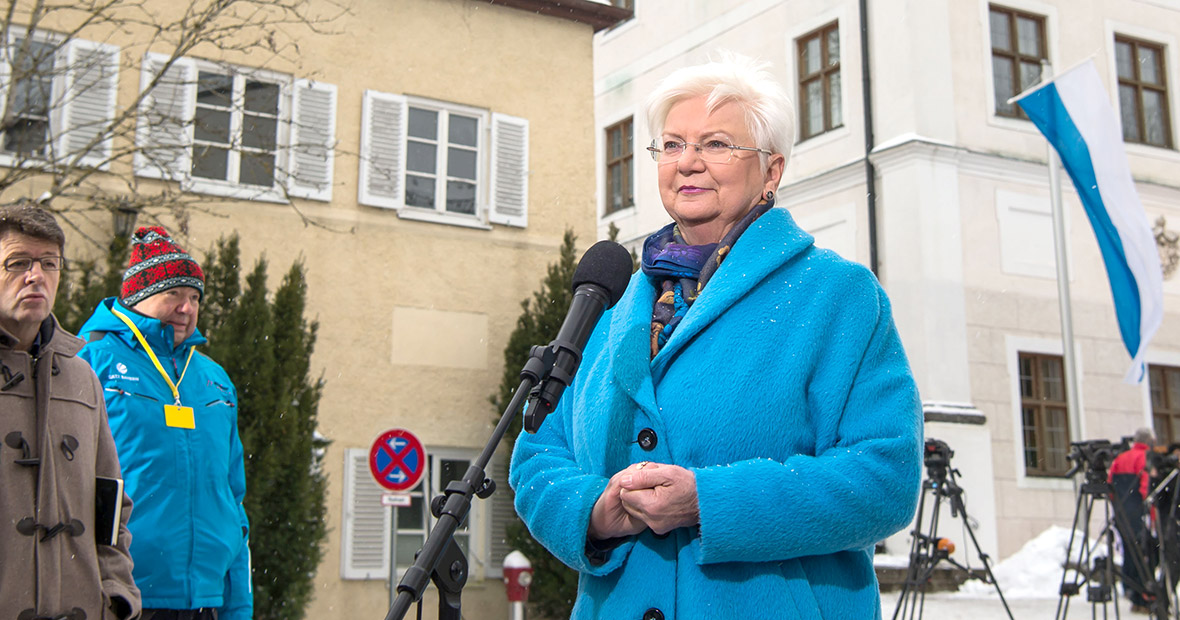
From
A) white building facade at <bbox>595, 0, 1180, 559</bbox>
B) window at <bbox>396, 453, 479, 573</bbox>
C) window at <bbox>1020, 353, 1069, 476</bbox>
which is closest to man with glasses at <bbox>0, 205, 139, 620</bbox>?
window at <bbox>396, 453, 479, 573</bbox>

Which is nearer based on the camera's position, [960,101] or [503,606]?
[503,606]

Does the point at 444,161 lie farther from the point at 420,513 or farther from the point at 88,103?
the point at 420,513

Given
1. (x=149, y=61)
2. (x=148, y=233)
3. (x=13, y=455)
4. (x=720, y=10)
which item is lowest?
(x=13, y=455)

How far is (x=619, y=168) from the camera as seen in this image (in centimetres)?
2203

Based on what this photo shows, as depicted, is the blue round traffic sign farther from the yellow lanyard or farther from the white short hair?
the white short hair

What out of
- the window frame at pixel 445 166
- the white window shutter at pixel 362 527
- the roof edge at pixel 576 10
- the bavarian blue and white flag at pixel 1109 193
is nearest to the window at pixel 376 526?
the white window shutter at pixel 362 527

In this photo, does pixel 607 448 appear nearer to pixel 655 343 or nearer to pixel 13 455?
pixel 655 343

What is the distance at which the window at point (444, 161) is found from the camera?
40.3ft

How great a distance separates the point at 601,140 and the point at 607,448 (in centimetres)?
2088

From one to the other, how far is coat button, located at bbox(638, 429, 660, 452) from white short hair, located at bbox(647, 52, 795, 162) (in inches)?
24.5

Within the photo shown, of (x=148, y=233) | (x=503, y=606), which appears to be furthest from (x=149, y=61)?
(x=148, y=233)

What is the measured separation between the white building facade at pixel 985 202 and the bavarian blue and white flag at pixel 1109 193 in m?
4.23

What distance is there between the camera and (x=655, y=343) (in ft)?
7.47

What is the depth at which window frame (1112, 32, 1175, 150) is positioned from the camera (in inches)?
724
